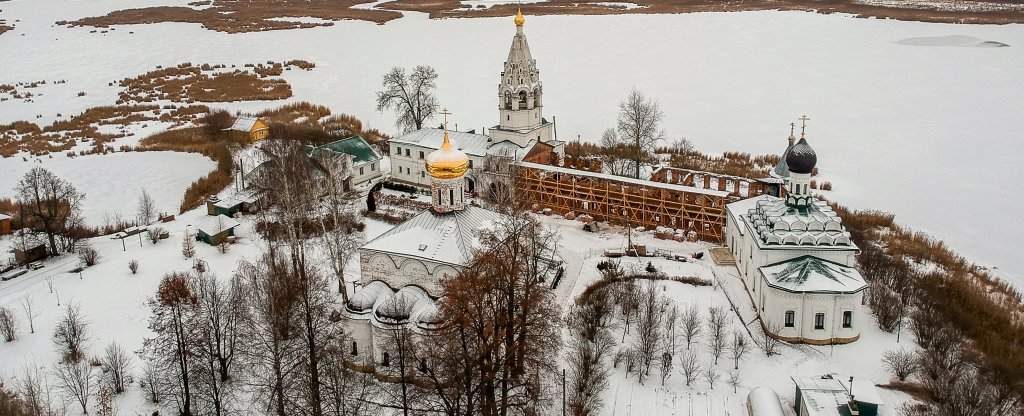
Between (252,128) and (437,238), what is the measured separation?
21.2 meters

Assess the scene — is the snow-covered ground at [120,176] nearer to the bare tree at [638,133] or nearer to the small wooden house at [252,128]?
the small wooden house at [252,128]

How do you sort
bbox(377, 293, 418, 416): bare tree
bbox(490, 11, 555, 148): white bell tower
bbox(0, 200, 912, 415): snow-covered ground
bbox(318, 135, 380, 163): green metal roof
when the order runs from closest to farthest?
1. bbox(377, 293, 418, 416): bare tree
2. bbox(0, 200, 912, 415): snow-covered ground
3. bbox(490, 11, 555, 148): white bell tower
4. bbox(318, 135, 380, 163): green metal roof

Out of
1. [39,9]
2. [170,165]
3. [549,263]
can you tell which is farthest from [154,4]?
[549,263]

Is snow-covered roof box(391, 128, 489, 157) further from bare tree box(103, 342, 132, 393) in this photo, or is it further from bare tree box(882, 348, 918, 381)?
bare tree box(882, 348, 918, 381)

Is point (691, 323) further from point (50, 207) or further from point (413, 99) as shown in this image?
point (413, 99)

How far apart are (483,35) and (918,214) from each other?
160 ft

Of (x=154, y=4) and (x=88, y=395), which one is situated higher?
(x=154, y=4)

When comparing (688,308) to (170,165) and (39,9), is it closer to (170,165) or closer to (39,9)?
(170,165)

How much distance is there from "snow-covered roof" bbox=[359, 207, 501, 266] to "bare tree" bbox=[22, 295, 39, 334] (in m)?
8.26

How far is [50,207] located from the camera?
83.3ft

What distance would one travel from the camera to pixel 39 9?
97375 mm

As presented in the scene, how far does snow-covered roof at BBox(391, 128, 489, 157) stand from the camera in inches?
1204

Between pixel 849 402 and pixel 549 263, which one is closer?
pixel 849 402

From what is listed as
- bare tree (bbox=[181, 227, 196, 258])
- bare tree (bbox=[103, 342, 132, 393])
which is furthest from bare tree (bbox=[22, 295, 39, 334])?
bare tree (bbox=[181, 227, 196, 258])
